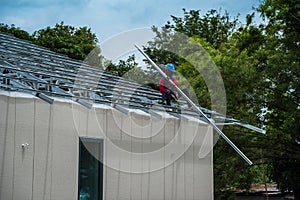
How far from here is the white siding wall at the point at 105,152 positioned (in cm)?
736

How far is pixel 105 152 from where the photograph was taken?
860 cm

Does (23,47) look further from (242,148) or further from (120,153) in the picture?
(242,148)

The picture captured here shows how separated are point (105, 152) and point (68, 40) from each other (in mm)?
19342

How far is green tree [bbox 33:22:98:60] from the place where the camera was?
2616cm

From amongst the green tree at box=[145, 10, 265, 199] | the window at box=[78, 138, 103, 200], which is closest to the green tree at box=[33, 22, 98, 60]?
the green tree at box=[145, 10, 265, 199]

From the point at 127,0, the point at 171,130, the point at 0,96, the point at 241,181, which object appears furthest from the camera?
the point at 127,0

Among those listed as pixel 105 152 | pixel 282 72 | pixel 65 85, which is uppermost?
pixel 282 72

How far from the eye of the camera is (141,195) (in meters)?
9.23

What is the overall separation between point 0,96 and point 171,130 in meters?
3.93

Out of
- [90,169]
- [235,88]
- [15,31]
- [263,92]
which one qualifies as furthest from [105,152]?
[15,31]

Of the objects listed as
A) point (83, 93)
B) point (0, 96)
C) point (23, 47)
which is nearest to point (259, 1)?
point (23, 47)

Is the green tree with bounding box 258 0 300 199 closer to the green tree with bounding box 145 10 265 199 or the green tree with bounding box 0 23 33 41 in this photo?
the green tree with bounding box 145 10 265 199

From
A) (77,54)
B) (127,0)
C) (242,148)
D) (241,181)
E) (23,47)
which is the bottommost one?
(241,181)

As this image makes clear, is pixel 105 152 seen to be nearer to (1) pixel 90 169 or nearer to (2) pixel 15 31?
(1) pixel 90 169
